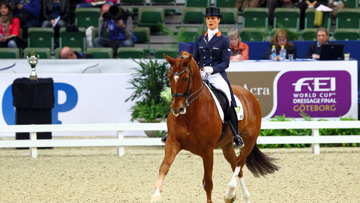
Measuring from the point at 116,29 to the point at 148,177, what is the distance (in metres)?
7.05

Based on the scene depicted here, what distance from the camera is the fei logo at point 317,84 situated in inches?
397

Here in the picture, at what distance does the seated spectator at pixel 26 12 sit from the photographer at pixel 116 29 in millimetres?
2367

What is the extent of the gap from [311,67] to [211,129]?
17.7 feet

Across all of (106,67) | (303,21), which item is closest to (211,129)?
(106,67)

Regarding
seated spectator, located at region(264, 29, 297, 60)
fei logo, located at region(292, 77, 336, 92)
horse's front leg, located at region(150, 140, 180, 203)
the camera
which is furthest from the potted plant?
horse's front leg, located at region(150, 140, 180, 203)

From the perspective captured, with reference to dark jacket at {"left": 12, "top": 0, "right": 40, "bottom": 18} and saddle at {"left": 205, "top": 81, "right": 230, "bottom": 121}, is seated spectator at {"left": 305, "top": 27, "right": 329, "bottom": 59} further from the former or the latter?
dark jacket at {"left": 12, "top": 0, "right": 40, "bottom": 18}

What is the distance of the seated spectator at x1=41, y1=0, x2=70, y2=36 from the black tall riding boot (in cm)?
1012

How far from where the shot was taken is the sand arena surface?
6.39 m

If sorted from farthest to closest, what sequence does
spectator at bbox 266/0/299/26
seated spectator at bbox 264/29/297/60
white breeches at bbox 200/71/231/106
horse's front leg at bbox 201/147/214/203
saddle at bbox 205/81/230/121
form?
spectator at bbox 266/0/299/26
seated spectator at bbox 264/29/297/60
white breeches at bbox 200/71/231/106
saddle at bbox 205/81/230/121
horse's front leg at bbox 201/147/214/203

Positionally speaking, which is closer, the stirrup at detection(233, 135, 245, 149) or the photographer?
the stirrup at detection(233, 135, 245, 149)

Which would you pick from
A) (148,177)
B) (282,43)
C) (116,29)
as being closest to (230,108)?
(148,177)

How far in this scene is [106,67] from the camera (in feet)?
37.0

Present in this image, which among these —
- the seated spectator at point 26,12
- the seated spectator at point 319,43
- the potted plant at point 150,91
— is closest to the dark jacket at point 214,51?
the potted plant at point 150,91

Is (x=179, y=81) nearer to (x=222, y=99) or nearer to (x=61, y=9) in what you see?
(x=222, y=99)
